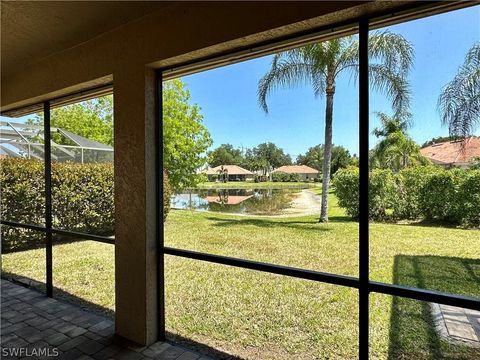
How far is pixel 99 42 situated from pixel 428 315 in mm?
3786

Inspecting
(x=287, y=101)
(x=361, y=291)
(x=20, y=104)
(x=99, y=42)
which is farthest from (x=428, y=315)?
(x=20, y=104)

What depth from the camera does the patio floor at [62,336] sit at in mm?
2393

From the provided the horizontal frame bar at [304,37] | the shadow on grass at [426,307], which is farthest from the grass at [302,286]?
the horizontal frame bar at [304,37]

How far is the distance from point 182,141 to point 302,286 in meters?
2.14

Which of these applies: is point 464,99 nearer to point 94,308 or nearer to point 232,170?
point 232,170

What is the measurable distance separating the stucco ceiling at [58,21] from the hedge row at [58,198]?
3349 mm

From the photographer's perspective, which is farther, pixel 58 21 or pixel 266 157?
pixel 266 157

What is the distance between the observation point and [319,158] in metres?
2.40

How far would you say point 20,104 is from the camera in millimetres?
3682

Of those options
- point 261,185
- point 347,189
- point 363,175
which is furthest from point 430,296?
point 261,185

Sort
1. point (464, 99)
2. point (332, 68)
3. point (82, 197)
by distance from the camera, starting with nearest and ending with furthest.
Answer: point (464, 99)
point (332, 68)
point (82, 197)

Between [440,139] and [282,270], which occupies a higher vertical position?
[440,139]

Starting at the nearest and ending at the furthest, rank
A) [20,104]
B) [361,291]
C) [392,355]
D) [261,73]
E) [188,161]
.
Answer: [361,291], [392,355], [261,73], [188,161], [20,104]

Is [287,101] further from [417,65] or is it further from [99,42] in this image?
[99,42]
